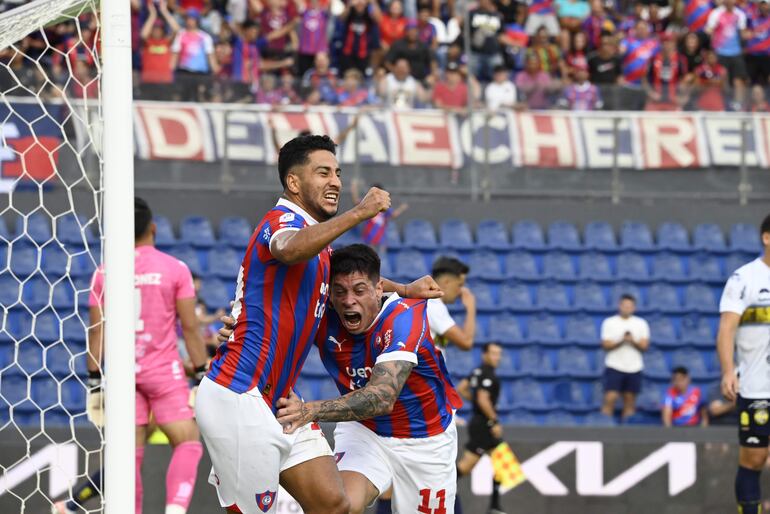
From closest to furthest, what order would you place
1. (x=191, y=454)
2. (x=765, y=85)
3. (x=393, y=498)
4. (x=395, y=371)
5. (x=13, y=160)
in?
(x=395, y=371), (x=393, y=498), (x=191, y=454), (x=13, y=160), (x=765, y=85)

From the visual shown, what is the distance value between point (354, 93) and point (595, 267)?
10.9 feet

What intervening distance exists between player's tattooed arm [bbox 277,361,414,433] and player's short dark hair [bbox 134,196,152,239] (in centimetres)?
244

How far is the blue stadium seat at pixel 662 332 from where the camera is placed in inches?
560

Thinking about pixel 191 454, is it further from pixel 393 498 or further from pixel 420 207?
pixel 420 207

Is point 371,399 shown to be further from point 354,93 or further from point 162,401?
point 354,93

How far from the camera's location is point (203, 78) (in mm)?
14500

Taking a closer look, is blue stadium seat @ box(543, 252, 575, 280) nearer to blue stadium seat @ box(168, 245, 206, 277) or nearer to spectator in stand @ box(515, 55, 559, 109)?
spectator in stand @ box(515, 55, 559, 109)

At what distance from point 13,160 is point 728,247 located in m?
8.04

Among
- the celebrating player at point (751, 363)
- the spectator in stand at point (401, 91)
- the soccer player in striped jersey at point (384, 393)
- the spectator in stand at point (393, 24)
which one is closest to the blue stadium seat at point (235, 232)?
the spectator in stand at point (401, 91)

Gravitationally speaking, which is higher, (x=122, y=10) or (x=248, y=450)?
(x=122, y=10)

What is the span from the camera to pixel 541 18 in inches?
687

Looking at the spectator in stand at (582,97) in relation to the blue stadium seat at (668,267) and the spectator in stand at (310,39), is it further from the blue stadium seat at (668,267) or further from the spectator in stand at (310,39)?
the spectator in stand at (310,39)

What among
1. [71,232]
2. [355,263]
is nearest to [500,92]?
[71,232]

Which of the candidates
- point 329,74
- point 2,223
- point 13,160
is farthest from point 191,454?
point 329,74
